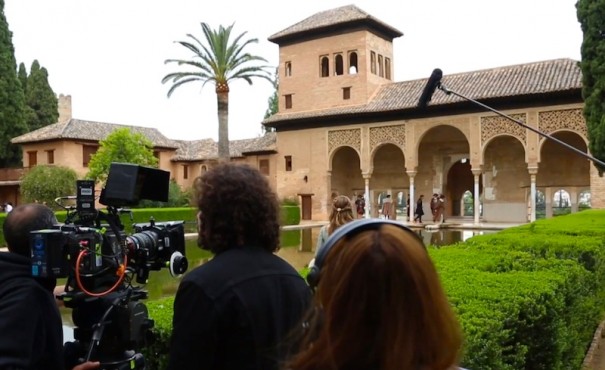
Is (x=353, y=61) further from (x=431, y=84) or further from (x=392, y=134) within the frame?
(x=431, y=84)

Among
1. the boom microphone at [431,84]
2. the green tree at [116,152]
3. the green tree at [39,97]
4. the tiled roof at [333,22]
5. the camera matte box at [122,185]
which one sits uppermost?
the tiled roof at [333,22]

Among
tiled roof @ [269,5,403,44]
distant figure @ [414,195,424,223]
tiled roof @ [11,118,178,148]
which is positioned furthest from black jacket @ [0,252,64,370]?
tiled roof @ [11,118,178,148]

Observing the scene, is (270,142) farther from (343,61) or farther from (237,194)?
(237,194)

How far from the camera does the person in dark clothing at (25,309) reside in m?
2.03

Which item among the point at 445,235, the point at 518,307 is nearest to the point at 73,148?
the point at 445,235

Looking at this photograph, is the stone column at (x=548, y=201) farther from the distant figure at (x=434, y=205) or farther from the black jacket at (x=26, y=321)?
the black jacket at (x=26, y=321)

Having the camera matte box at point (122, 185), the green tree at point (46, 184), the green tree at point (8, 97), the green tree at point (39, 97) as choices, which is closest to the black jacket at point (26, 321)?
the camera matte box at point (122, 185)

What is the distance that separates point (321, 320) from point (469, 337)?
1757 mm

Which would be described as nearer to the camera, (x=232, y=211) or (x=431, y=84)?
(x=232, y=211)

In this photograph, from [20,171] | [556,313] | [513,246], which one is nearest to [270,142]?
[20,171]

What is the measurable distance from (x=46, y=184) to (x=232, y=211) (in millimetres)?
29111

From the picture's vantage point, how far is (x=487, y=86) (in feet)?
84.9

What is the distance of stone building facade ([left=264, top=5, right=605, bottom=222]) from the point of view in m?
24.5

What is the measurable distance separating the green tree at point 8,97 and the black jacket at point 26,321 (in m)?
33.4
